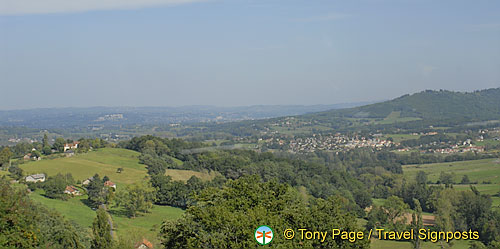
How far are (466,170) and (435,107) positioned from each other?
9919 cm

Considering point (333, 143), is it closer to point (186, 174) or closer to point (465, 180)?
point (465, 180)

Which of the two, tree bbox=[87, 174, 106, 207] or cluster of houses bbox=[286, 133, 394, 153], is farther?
cluster of houses bbox=[286, 133, 394, 153]

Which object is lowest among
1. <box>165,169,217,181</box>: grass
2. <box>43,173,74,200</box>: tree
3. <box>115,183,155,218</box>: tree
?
<box>165,169,217,181</box>: grass

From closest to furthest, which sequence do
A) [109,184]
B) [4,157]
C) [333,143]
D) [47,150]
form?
[109,184]
[4,157]
[47,150]
[333,143]

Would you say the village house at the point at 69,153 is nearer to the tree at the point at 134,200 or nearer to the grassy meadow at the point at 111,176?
the grassy meadow at the point at 111,176

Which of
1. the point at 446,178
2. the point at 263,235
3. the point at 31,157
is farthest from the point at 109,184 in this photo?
the point at 446,178

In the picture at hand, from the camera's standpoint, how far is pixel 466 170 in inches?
2736

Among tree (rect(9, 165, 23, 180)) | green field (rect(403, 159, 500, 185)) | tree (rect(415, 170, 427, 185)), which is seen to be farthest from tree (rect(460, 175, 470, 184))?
tree (rect(9, 165, 23, 180))

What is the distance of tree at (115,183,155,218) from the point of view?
133 feet

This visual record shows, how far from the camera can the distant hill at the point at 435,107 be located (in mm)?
151875

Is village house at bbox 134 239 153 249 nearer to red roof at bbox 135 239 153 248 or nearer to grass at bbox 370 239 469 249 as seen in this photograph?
red roof at bbox 135 239 153 248

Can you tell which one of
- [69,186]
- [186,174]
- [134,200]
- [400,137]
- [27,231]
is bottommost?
[400,137]

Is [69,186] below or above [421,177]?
above

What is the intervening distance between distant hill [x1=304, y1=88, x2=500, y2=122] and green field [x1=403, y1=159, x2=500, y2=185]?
2617 inches
